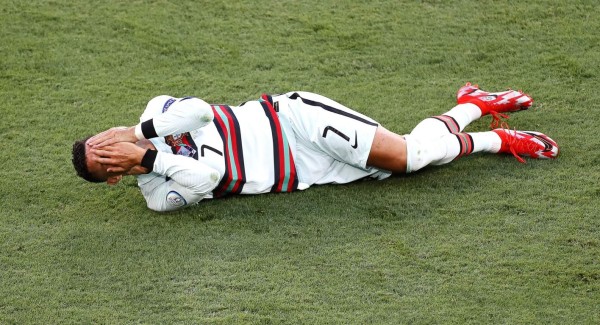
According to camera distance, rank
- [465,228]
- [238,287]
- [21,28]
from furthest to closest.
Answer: [21,28]
[465,228]
[238,287]

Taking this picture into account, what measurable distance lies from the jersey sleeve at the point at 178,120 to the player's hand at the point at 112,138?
0.03m

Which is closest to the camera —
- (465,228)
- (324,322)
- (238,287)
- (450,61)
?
(324,322)

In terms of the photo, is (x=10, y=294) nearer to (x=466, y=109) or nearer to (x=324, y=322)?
→ (x=324, y=322)

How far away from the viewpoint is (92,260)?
4.00m

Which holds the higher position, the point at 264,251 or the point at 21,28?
the point at 21,28

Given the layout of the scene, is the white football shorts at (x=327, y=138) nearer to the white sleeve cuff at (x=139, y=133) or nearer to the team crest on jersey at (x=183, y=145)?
the team crest on jersey at (x=183, y=145)

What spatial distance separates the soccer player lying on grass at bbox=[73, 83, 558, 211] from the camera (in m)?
4.14

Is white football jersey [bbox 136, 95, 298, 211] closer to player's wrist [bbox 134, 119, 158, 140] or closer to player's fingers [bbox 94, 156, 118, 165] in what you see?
player's wrist [bbox 134, 119, 158, 140]

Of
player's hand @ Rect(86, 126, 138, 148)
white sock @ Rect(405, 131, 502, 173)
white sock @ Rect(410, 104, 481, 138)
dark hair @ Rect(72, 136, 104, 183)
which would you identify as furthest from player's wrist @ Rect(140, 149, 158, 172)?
white sock @ Rect(410, 104, 481, 138)

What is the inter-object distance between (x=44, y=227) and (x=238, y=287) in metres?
1.00

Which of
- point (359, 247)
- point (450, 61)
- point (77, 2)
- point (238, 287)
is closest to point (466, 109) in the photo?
point (450, 61)

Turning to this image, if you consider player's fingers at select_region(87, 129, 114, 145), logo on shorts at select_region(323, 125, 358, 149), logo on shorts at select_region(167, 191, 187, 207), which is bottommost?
logo on shorts at select_region(167, 191, 187, 207)

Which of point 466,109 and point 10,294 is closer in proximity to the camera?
point 10,294

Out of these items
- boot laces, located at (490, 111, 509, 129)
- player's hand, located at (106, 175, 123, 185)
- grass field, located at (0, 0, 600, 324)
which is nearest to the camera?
grass field, located at (0, 0, 600, 324)
